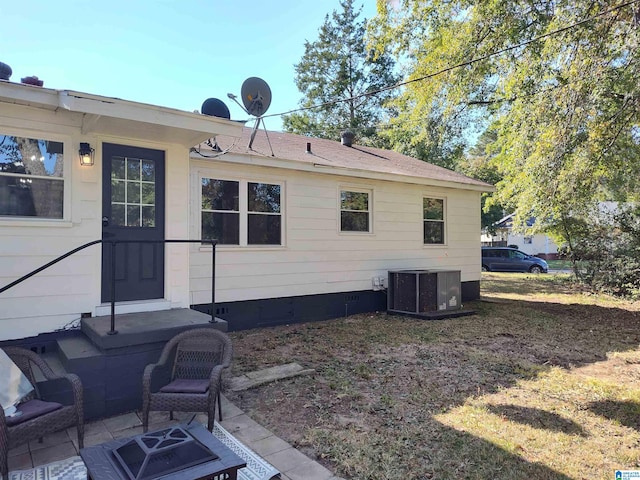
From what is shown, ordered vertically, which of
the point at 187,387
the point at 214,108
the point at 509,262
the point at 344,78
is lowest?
the point at 187,387

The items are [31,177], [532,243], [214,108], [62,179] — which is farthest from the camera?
[532,243]

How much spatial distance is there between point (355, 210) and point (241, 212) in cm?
260

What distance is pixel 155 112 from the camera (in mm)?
4195

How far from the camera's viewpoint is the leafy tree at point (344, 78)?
23672mm

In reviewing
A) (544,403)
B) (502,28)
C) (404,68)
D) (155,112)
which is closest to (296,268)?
(155,112)

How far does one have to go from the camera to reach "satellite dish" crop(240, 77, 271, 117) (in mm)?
6078

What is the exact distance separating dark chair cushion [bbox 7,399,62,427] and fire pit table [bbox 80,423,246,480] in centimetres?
91

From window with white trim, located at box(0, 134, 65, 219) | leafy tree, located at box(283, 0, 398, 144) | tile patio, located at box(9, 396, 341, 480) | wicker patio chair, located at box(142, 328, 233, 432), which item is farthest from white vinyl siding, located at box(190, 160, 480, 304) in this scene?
leafy tree, located at box(283, 0, 398, 144)

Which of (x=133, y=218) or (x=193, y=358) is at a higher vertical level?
(x=133, y=218)

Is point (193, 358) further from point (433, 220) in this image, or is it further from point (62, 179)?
point (433, 220)

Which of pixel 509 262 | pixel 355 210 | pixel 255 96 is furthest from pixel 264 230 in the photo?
pixel 509 262

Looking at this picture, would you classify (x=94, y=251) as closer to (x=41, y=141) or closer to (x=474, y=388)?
(x=41, y=141)

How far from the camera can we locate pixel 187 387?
126 inches

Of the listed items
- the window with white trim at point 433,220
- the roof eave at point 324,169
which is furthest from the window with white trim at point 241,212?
the window with white trim at point 433,220
